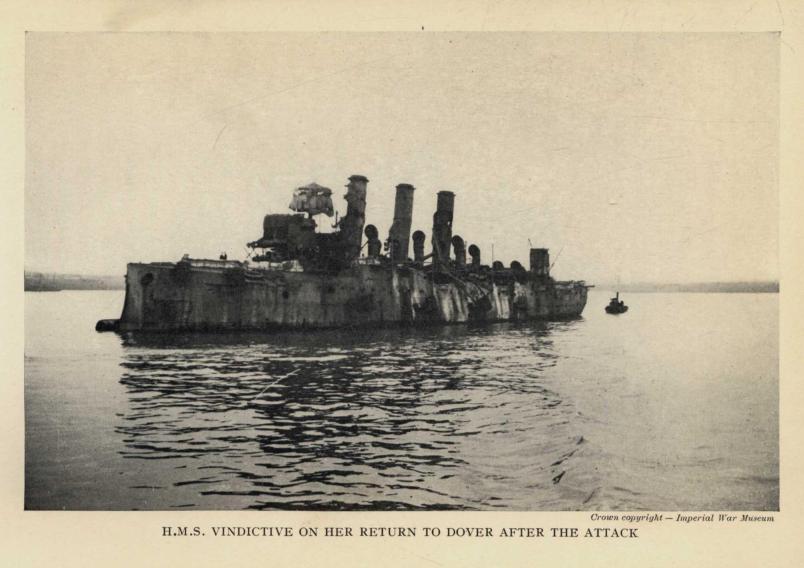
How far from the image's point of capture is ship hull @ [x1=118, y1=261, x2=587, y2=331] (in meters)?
19.6

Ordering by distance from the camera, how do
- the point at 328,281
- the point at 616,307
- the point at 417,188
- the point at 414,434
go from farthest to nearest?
1. the point at 616,307
2. the point at 328,281
3. the point at 417,188
4. the point at 414,434

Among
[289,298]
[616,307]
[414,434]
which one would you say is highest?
[289,298]

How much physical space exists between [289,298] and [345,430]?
42.9 ft

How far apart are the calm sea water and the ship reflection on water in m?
0.03

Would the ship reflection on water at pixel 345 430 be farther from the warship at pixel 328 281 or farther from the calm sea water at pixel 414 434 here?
the warship at pixel 328 281

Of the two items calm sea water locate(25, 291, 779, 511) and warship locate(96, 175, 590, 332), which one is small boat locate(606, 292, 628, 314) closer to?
warship locate(96, 175, 590, 332)

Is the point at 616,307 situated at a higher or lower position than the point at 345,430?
higher

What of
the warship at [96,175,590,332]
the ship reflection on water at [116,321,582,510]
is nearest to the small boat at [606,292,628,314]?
the warship at [96,175,590,332]

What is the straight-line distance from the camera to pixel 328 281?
22.8 m

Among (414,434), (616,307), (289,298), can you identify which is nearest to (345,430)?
(414,434)

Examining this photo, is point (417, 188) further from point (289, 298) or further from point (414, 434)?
point (289, 298)

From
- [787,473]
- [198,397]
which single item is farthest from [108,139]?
[787,473]

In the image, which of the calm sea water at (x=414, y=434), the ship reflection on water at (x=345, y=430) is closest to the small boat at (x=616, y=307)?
the ship reflection on water at (x=345, y=430)
